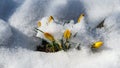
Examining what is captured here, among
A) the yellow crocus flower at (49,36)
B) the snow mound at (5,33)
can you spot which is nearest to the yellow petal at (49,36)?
the yellow crocus flower at (49,36)

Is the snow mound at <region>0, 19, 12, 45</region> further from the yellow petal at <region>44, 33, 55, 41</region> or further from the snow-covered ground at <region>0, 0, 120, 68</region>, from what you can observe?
A: the yellow petal at <region>44, 33, 55, 41</region>

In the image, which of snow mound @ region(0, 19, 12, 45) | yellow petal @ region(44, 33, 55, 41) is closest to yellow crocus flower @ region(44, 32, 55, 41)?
yellow petal @ region(44, 33, 55, 41)

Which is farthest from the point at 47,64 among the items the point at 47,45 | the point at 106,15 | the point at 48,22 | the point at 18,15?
the point at 106,15

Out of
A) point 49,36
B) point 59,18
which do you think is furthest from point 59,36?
point 59,18

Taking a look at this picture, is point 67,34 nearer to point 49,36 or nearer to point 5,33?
point 49,36

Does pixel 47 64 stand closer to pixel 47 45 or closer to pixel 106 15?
pixel 47 45

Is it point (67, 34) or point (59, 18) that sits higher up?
point (59, 18)
